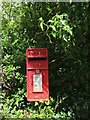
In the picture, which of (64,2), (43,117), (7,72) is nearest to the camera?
(64,2)

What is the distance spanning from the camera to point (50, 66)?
338 cm

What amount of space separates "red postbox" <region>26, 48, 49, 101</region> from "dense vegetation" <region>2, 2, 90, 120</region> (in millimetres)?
210

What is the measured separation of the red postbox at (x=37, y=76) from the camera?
2.94 meters

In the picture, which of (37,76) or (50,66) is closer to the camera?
(37,76)

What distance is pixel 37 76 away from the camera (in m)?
2.93

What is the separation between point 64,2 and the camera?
2.90m

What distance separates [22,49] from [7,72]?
0.84ft

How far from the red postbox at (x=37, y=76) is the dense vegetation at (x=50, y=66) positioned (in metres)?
0.21

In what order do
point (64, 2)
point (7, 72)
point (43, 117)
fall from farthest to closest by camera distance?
point (7, 72) < point (43, 117) < point (64, 2)

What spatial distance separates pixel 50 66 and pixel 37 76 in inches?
18.5

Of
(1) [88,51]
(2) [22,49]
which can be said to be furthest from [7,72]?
(1) [88,51]

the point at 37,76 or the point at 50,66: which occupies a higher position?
the point at 50,66

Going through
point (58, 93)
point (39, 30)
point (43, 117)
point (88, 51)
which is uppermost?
point (39, 30)

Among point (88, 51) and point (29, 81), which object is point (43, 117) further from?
point (88, 51)
